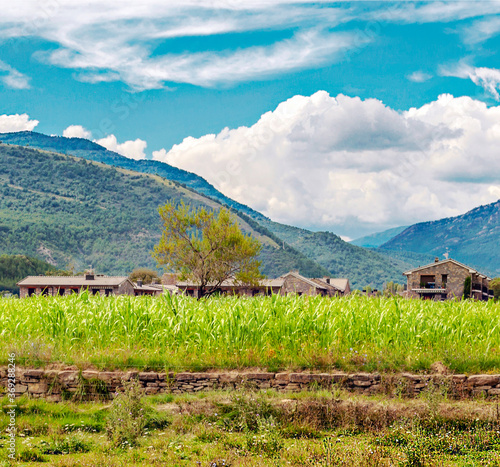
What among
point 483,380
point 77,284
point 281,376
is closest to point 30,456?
point 281,376

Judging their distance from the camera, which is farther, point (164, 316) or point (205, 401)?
point (164, 316)

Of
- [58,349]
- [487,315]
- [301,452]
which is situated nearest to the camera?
[301,452]

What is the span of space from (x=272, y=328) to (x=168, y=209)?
35777 mm

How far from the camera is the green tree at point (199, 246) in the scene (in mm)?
47094

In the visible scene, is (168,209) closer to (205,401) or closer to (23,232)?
(205,401)

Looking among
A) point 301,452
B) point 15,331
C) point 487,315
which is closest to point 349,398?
point 301,452

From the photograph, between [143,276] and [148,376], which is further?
[143,276]

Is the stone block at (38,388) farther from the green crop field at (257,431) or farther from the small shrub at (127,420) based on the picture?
the small shrub at (127,420)

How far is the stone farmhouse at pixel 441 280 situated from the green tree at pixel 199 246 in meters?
37.1

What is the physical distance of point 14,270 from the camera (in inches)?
5039

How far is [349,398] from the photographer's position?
34.5ft

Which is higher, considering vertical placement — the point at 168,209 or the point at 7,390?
the point at 168,209

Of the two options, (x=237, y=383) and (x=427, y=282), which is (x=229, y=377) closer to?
(x=237, y=383)

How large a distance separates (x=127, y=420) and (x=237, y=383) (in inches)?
110
